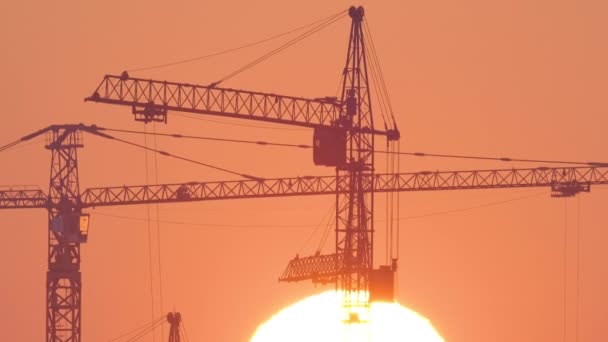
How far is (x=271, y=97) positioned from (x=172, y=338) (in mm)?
21791

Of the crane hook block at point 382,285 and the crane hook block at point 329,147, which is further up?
the crane hook block at point 329,147

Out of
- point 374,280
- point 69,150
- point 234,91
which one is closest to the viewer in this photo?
point 374,280

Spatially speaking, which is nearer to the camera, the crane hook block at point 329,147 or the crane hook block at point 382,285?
the crane hook block at point 382,285

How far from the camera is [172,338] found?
183875 mm

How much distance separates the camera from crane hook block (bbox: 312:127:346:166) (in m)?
160

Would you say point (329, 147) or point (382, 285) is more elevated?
point (329, 147)

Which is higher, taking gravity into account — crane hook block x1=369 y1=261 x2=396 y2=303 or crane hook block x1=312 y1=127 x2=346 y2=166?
crane hook block x1=312 y1=127 x2=346 y2=166

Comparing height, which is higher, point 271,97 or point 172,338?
point 271,97

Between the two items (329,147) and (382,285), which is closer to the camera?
(382,285)

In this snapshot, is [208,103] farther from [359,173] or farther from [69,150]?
[69,150]

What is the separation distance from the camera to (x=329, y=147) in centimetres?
Answer: 16175

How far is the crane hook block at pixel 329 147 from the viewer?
160250mm

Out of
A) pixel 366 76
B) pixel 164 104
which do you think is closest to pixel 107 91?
pixel 164 104

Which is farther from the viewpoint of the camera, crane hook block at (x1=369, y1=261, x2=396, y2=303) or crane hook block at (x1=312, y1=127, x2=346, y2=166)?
crane hook block at (x1=312, y1=127, x2=346, y2=166)
